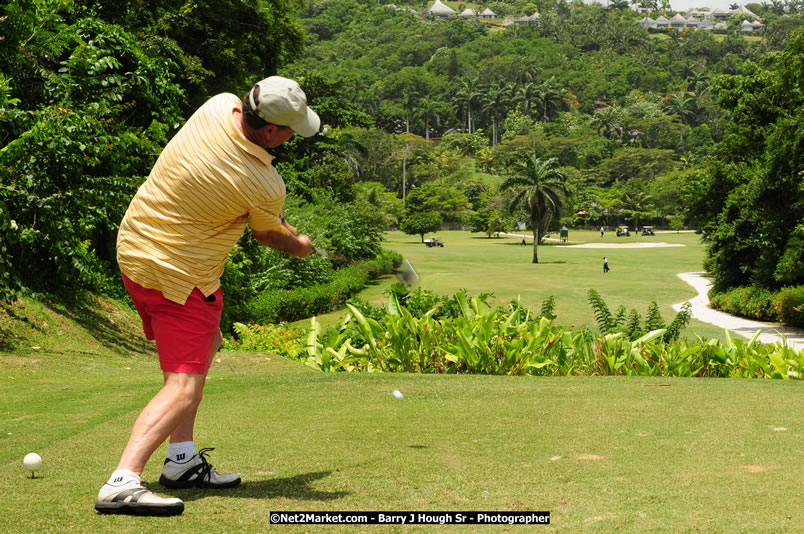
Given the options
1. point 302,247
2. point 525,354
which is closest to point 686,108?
point 525,354

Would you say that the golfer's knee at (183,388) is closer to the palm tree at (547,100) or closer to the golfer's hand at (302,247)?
the golfer's hand at (302,247)

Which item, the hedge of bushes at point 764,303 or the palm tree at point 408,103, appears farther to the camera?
the palm tree at point 408,103

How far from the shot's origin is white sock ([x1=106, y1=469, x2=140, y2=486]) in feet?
12.0

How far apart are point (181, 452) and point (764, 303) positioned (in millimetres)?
32727

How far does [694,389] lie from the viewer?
27.3ft

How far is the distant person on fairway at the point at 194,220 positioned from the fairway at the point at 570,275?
23924mm

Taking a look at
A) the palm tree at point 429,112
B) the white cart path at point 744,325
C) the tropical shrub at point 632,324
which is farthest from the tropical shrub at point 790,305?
the palm tree at point 429,112

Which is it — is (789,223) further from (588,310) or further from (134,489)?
(134,489)

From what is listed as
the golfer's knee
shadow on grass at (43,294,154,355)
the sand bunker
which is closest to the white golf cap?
the golfer's knee

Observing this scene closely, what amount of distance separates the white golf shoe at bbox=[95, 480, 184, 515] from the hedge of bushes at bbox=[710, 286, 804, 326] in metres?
30.4

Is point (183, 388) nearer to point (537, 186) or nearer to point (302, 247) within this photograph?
point (302, 247)

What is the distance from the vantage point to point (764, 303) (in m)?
33.2

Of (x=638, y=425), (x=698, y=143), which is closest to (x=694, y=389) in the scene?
(x=638, y=425)

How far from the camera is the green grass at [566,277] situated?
120 feet
